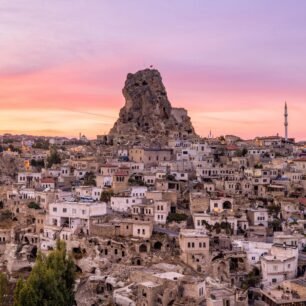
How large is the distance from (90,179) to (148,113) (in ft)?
70.4

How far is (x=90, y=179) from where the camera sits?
1972 inches

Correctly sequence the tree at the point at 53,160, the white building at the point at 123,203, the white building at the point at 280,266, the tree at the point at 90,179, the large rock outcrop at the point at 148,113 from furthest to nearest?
the large rock outcrop at the point at 148,113
the tree at the point at 53,160
the tree at the point at 90,179
the white building at the point at 123,203
the white building at the point at 280,266

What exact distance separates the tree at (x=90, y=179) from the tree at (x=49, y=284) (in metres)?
19.1

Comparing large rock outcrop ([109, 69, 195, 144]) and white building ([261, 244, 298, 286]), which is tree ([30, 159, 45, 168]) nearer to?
large rock outcrop ([109, 69, 195, 144])

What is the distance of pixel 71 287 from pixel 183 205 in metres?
14.3

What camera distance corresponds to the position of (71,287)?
29094 mm

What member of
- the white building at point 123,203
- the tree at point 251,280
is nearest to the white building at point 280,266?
the tree at point 251,280

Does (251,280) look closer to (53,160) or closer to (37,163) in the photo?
(53,160)

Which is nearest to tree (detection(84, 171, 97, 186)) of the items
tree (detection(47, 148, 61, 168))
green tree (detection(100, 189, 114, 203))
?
green tree (detection(100, 189, 114, 203))

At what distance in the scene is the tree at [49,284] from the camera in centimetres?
2650

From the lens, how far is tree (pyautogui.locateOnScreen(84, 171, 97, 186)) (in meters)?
48.9

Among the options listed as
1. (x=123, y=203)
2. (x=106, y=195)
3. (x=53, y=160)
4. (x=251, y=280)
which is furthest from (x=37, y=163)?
(x=251, y=280)

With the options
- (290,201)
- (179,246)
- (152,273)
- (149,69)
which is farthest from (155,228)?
(149,69)

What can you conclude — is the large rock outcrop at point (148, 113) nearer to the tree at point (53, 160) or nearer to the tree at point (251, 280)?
the tree at point (53, 160)
